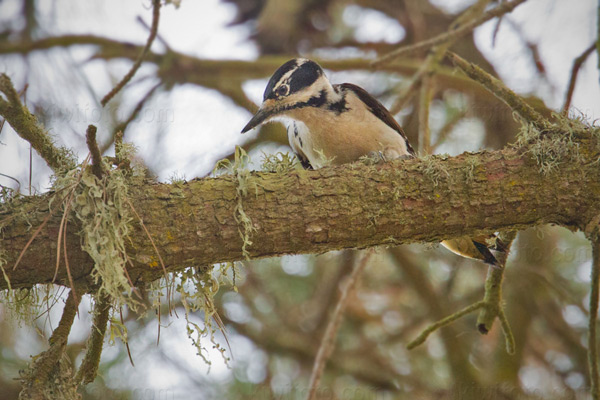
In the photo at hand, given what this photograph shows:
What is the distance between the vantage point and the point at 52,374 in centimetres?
172

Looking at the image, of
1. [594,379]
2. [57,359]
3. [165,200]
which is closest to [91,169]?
[165,200]

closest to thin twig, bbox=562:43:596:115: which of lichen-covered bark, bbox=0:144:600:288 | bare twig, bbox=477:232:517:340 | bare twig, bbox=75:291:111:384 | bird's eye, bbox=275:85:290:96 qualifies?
lichen-covered bark, bbox=0:144:600:288

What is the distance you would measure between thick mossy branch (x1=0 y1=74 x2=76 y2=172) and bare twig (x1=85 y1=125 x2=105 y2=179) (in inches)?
9.1

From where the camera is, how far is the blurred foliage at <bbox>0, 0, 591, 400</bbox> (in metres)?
3.36

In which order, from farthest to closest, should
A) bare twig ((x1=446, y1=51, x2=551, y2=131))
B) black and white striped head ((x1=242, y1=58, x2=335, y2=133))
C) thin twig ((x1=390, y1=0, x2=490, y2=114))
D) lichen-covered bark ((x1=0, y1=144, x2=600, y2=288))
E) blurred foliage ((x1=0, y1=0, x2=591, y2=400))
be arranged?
1. blurred foliage ((x1=0, y1=0, x2=591, y2=400))
2. thin twig ((x1=390, y1=0, x2=490, y2=114))
3. black and white striped head ((x1=242, y1=58, x2=335, y2=133))
4. bare twig ((x1=446, y1=51, x2=551, y2=131))
5. lichen-covered bark ((x1=0, y1=144, x2=600, y2=288))

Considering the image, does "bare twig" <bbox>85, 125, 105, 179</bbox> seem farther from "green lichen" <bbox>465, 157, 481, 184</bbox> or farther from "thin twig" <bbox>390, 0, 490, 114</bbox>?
"thin twig" <bbox>390, 0, 490, 114</bbox>

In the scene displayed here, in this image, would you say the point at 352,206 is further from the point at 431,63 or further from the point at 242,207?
the point at 431,63

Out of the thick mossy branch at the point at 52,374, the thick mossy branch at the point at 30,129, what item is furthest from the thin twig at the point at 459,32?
the thick mossy branch at the point at 52,374

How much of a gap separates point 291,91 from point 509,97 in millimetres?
982

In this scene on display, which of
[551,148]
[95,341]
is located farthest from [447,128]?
[95,341]

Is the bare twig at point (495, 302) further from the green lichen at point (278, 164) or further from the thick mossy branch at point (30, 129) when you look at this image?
the thick mossy branch at point (30, 129)

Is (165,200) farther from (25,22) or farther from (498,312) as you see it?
(25,22)

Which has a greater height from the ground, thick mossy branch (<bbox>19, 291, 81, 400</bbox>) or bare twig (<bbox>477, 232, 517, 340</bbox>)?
bare twig (<bbox>477, 232, 517, 340</bbox>)

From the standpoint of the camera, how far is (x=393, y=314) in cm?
404
